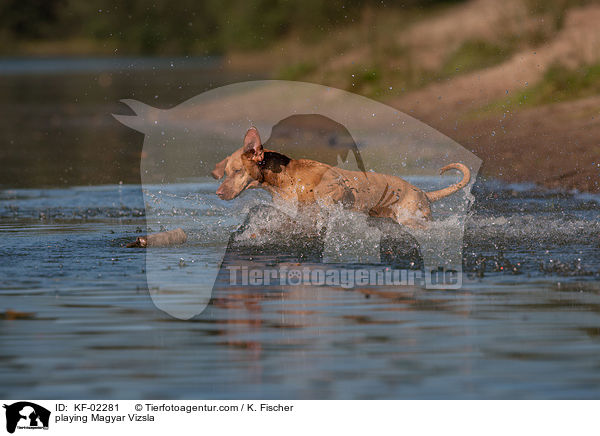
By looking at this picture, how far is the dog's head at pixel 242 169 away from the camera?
12.1 m

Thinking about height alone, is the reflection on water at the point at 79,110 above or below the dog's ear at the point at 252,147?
above

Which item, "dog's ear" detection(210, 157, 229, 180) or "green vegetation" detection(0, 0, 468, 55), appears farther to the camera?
"green vegetation" detection(0, 0, 468, 55)

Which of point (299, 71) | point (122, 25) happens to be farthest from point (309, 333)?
point (122, 25)

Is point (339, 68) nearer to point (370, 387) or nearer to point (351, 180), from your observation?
point (351, 180)

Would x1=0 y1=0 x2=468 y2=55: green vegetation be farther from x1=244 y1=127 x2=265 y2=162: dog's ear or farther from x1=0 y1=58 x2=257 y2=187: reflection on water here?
x1=244 y1=127 x2=265 y2=162: dog's ear

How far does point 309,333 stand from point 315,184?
4.00 m

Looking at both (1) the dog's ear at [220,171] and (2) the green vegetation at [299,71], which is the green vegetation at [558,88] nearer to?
(2) the green vegetation at [299,71]

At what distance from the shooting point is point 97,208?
1672 centimetres
